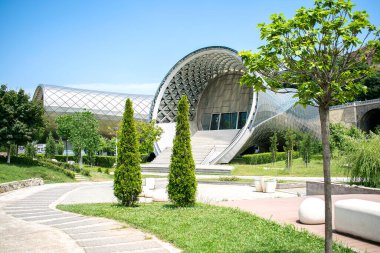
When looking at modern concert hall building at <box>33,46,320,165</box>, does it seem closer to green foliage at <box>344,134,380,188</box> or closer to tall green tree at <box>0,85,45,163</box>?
tall green tree at <box>0,85,45,163</box>

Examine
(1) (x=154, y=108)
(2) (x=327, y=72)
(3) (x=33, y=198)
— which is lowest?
(3) (x=33, y=198)

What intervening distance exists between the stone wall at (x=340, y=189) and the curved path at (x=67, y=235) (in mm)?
8755

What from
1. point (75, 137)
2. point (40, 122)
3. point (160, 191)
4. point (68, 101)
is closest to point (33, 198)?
point (160, 191)

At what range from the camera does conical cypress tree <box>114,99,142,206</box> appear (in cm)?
1186

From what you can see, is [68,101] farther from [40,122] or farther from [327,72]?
[327,72]

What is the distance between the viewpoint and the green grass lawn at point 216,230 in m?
6.64

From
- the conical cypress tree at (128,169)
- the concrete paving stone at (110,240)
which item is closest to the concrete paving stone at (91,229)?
the concrete paving stone at (110,240)

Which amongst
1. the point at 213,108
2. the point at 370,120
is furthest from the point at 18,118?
the point at 370,120

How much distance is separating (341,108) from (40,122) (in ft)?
139

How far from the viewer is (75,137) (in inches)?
1396

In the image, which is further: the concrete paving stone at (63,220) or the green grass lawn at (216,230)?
the concrete paving stone at (63,220)

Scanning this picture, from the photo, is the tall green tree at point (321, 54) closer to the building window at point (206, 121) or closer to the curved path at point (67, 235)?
the curved path at point (67, 235)

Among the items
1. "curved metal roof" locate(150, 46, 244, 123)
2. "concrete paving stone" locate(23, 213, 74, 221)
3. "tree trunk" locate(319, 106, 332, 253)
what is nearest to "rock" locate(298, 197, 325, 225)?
"tree trunk" locate(319, 106, 332, 253)

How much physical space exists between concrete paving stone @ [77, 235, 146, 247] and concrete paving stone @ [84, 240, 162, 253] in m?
0.25
